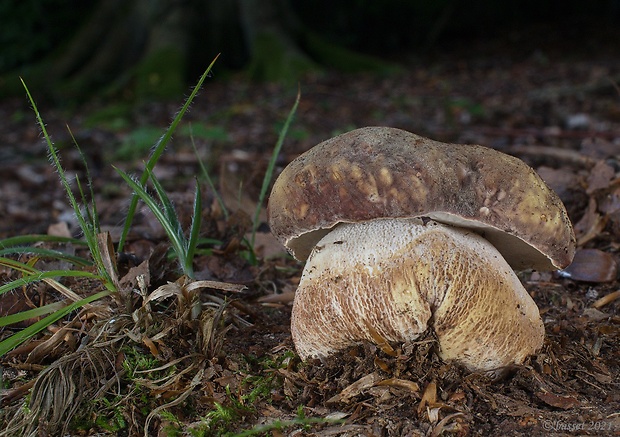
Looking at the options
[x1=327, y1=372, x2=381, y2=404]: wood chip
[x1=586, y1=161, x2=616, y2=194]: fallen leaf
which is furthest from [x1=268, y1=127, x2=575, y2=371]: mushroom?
[x1=586, y1=161, x2=616, y2=194]: fallen leaf

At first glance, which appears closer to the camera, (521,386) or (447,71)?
(521,386)

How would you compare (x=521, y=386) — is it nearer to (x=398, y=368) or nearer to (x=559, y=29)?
(x=398, y=368)

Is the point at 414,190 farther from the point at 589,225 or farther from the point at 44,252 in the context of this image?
the point at 589,225

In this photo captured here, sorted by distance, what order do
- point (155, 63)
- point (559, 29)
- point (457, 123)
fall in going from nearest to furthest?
1. point (457, 123)
2. point (155, 63)
3. point (559, 29)

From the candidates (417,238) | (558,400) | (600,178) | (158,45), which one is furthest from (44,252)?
(158,45)

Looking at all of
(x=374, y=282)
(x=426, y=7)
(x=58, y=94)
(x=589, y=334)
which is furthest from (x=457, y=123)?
(x=426, y=7)

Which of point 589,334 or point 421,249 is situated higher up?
point 421,249

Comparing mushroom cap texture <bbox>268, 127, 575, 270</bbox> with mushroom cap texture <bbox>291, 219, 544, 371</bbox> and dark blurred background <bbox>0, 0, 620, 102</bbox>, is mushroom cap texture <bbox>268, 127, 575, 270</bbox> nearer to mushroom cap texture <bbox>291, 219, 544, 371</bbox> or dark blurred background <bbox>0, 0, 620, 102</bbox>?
mushroom cap texture <bbox>291, 219, 544, 371</bbox>

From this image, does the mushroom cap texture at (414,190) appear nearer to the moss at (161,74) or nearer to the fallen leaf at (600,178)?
the fallen leaf at (600,178)
